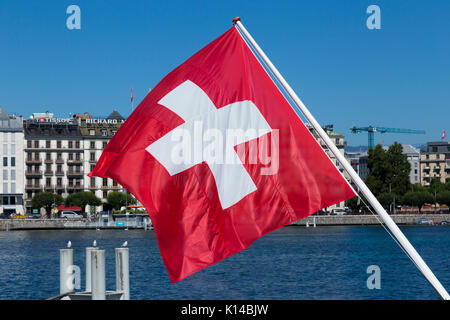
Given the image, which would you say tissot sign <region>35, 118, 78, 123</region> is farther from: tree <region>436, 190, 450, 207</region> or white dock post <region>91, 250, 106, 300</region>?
white dock post <region>91, 250, 106, 300</region>

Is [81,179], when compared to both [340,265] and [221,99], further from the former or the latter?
[221,99]

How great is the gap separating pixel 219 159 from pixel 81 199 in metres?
128

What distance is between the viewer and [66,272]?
20.9 metres

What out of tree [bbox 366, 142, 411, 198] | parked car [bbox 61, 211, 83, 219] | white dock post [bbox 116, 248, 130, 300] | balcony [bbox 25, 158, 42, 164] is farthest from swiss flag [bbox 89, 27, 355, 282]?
balcony [bbox 25, 158, 42, 164]

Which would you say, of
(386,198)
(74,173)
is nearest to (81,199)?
(74,173)

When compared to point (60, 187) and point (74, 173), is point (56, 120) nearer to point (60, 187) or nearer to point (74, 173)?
point (74, 173)

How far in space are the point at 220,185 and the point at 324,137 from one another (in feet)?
6.86

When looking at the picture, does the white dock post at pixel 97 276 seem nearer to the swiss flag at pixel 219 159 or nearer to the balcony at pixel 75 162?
the swiss flag at pixel 219 159

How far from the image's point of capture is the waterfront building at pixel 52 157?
145m

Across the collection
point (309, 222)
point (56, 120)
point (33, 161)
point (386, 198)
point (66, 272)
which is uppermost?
point (56, 120)

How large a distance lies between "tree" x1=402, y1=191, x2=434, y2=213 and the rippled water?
59.4 meters

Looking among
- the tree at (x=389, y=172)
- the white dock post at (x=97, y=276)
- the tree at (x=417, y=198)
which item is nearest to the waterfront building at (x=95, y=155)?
the tree at (x=389, y=172)

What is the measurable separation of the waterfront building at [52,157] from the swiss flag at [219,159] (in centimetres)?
13727
